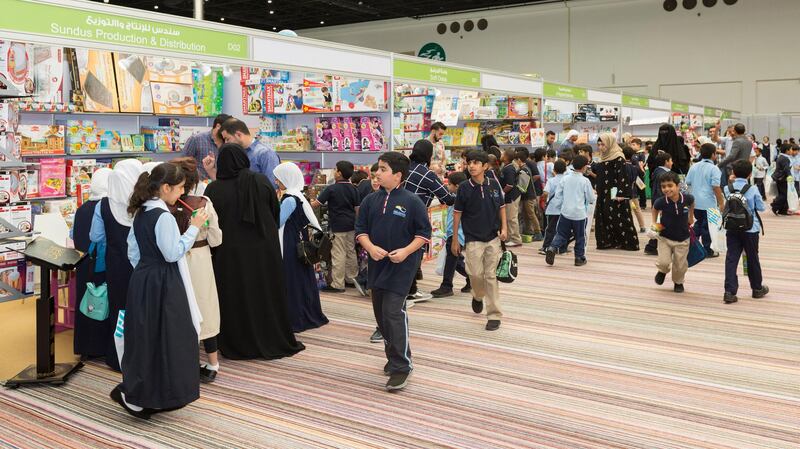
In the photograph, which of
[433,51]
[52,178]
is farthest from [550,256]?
[433,51]

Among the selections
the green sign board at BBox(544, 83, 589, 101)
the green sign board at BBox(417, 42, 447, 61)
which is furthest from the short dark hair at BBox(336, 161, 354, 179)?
the green sign board at BBox(417, 42, 447, 61)

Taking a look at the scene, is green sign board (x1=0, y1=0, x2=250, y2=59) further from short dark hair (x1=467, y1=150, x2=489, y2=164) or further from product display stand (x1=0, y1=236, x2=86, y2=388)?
short dark hair (x1=467, y1=150, x2=489, y2=164)

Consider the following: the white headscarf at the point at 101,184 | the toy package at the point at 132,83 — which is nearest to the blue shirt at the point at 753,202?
the white headscarf at the point at 101,184

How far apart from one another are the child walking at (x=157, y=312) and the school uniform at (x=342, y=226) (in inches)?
124

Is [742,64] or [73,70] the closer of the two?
[73,70]

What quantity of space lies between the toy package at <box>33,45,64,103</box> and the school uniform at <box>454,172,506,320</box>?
3.84 m

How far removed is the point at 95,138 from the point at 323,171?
8.18 ft

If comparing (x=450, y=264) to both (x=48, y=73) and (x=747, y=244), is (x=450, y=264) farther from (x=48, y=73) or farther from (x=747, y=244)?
(x=48, y=73)

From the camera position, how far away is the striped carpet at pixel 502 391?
369cm

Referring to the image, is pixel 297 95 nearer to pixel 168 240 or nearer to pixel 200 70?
pixel 200 70

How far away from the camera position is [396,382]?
438 centimetres

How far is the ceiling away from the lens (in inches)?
897

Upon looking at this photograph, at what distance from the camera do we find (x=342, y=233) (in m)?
7.10

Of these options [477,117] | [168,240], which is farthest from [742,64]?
[168,240]
